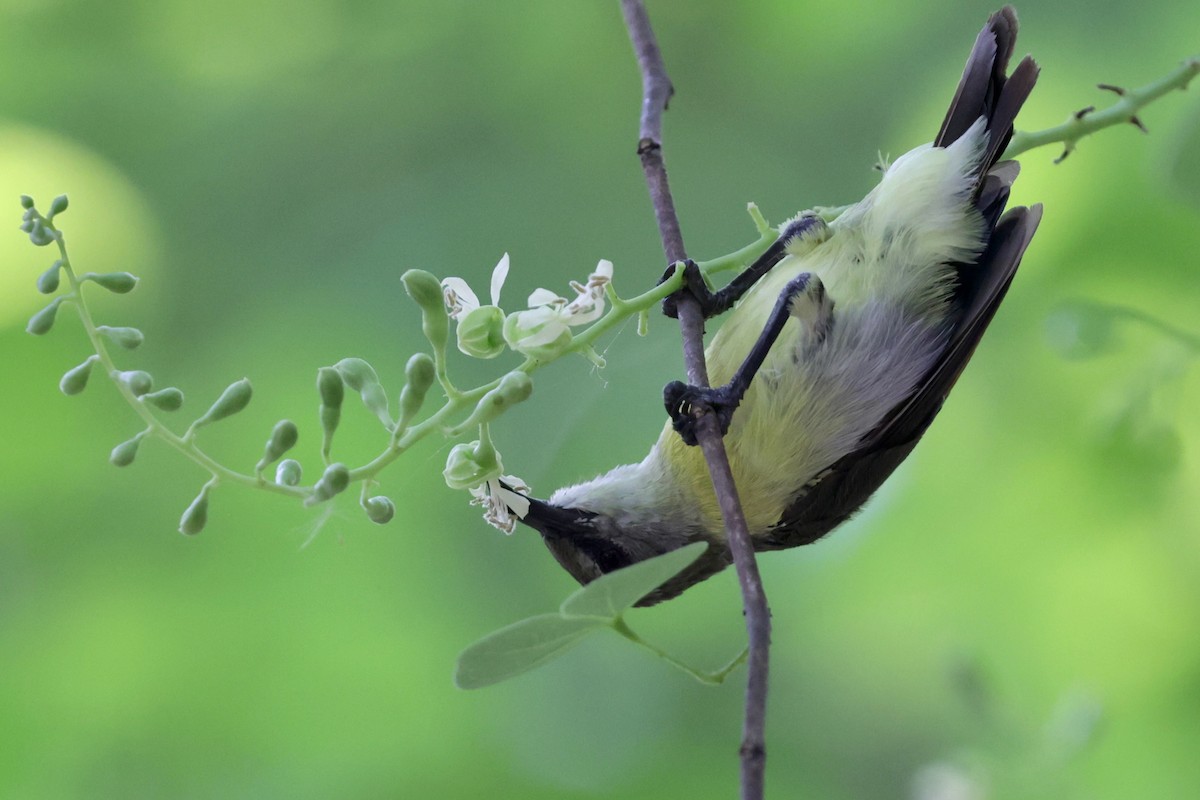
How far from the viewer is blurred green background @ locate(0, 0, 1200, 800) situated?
2896 millimetres

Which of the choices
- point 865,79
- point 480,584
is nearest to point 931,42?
point 865,79

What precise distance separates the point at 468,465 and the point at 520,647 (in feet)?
0.90

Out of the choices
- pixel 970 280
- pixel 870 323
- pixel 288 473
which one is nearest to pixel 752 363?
pixel 870 323

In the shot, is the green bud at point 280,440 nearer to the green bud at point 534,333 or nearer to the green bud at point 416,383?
the green bud at point 416,383

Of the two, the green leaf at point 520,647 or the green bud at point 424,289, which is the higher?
the green bud at point 424,289

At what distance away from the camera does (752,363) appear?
68.0 inches

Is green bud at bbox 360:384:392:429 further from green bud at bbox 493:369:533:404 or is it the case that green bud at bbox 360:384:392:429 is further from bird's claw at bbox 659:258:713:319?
bird's claw at bbox 659:258:713:319

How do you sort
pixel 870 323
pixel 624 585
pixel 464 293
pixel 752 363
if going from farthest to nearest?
pixel 870 323
pixel 752 363
pixel 464 293
pixel 624 585

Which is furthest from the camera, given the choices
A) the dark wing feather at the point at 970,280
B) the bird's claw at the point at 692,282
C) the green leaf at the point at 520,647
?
the dark wing feather at the point at 970,280

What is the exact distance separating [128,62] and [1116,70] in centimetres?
288

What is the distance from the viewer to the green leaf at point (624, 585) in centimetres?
93

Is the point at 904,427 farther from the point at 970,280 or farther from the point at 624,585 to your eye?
the point at 624,585

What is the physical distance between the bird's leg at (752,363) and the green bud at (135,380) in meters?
0.54

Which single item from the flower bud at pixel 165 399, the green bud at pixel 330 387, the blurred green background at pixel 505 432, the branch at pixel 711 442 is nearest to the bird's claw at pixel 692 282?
the branch at pixel 711 442
